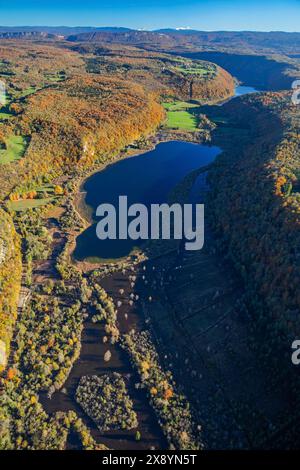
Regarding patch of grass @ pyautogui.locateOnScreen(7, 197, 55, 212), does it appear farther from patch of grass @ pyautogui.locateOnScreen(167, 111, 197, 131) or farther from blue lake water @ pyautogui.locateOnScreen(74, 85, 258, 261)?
patch of grass @ pyautogui.locateOnScreen(167, 111, 197, 131)

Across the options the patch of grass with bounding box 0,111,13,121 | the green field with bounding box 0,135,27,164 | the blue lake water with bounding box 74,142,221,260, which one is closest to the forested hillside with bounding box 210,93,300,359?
the blue lake water with bounding box 74,142,221,260

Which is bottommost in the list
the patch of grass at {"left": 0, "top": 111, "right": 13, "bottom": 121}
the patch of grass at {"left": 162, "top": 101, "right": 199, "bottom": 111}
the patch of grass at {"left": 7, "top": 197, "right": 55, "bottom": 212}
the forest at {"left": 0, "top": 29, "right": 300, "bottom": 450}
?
the forest at {"left": 0, "top": 29, "right": 300, "bottom": 450}

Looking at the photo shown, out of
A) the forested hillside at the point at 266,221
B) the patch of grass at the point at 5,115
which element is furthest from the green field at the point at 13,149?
the forested hillside at the point at 266,221

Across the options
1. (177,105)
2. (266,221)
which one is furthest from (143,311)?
(177,105)
